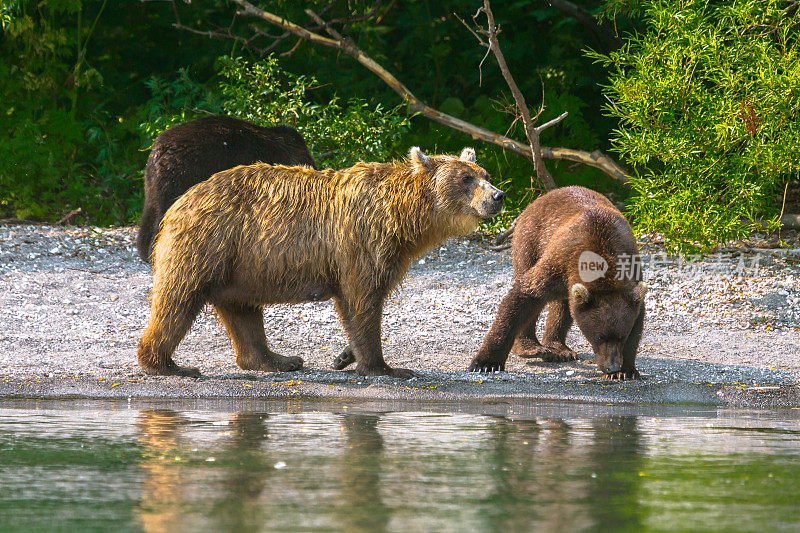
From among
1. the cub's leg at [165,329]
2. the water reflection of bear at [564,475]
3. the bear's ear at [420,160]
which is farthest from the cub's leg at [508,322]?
the cub's leg at [165,329]

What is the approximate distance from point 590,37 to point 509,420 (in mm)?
10897

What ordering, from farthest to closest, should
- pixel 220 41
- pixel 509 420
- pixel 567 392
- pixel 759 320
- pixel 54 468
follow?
pixel 220 41
pixel 759 320
pixel 567 392
pixel 509 420
pixel 54 468

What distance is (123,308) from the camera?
10039 millimetres

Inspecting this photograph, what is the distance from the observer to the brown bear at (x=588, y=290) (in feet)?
25.1

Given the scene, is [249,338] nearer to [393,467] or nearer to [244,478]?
[393,467]

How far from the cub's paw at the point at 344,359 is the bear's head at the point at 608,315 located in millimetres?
1632

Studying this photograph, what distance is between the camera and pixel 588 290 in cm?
770

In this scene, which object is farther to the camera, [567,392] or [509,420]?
[567,392]

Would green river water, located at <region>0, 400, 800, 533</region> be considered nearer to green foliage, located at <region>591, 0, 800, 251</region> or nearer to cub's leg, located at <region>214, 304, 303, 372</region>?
cub's leg, located at <region>214, 304, 303, 372</region>

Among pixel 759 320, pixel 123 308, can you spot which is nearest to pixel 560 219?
pixel 759 320

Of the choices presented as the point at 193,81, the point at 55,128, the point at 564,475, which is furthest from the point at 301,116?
the point at 564,475

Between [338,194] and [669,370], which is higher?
[338,194]

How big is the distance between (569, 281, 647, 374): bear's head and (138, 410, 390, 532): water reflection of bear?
2.09 metres

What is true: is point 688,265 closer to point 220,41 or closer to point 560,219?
point 560,219
